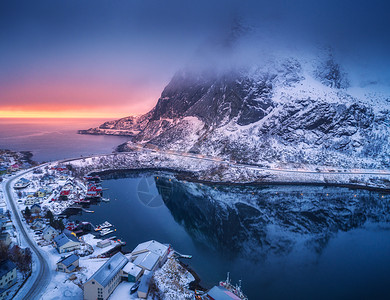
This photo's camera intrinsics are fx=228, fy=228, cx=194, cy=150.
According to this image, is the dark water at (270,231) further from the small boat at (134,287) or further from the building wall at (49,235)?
the building wall at (49,235)

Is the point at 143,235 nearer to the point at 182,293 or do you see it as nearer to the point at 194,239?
the point at 194,239

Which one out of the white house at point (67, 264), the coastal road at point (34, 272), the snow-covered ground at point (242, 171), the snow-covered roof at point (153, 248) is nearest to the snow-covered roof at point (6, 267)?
the coastal road at point (34, 272)

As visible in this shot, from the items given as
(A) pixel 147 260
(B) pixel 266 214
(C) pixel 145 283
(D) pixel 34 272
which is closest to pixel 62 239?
(D) pixel 34 272

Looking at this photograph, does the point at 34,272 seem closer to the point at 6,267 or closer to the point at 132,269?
the point at 6,267

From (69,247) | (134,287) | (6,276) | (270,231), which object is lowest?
(270,231)

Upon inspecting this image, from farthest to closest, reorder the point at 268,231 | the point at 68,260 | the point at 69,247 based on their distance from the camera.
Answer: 1. the point at 268,231
2. the point at 69,247
3. the point at 68,260

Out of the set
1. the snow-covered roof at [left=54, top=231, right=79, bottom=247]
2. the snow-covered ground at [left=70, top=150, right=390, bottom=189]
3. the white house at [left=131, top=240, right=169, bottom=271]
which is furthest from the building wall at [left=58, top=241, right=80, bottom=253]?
the snow-covered ground at [left=70, top=150, right=390, bottom=189]

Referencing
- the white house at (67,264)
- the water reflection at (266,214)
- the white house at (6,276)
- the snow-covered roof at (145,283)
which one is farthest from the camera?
the water reflection at (266,214)
